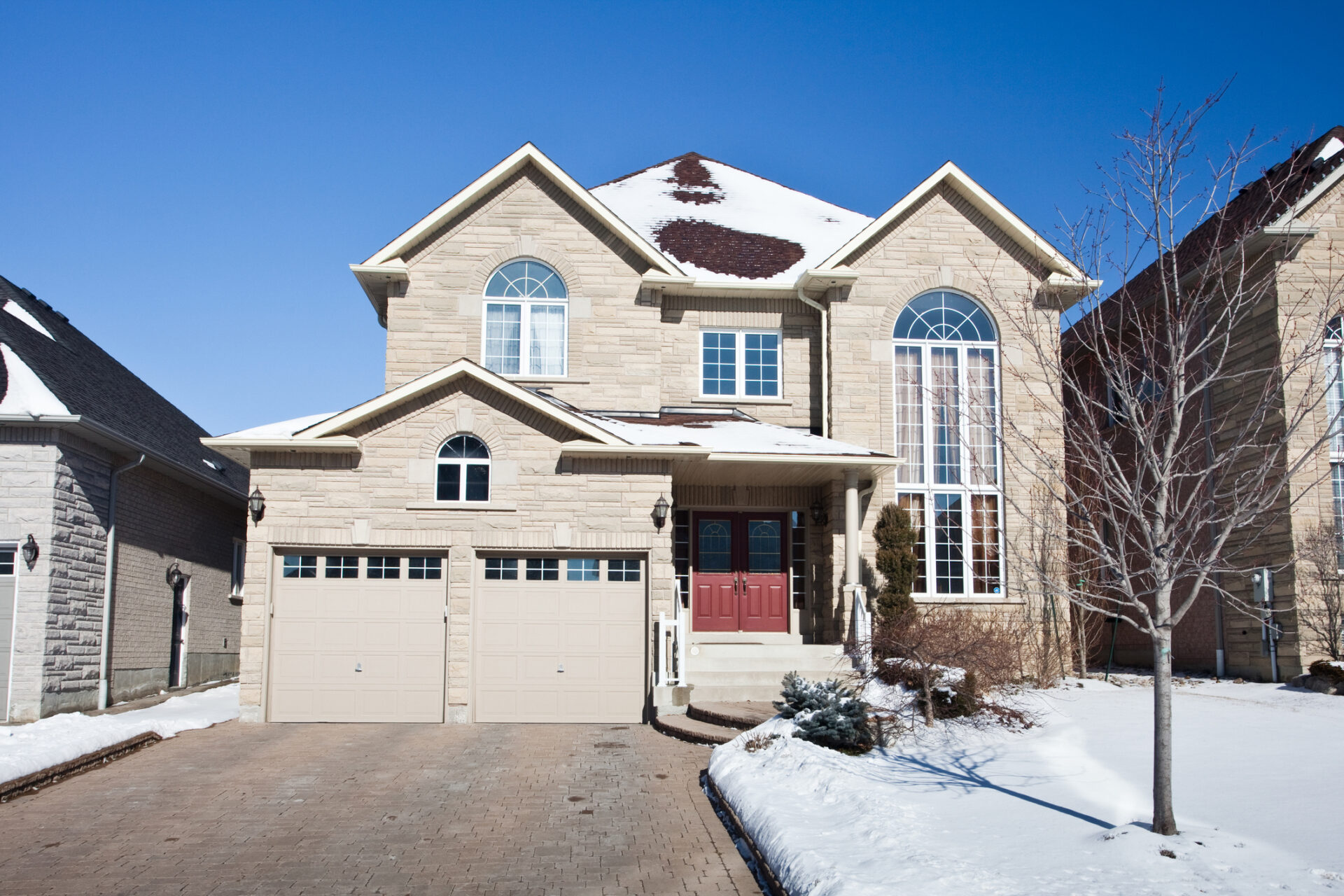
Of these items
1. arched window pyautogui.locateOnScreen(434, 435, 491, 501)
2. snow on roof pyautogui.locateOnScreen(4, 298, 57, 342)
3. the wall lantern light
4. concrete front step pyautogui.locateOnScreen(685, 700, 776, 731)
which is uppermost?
Result: snow on roof pyautogui.locateOnScreen(4, 298, 57, 342)

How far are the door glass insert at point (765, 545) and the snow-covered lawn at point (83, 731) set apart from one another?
8.34 metres

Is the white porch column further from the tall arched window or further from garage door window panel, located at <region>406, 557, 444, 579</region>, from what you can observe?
garage door window panel, located at <region>406, 557, 444, 579</region>

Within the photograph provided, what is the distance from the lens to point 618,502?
49.2 ft

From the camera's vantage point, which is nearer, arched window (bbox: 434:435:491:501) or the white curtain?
arched window (bbox: 434:435:491:501)

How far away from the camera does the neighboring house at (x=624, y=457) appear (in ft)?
48.1

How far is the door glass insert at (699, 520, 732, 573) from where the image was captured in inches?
700

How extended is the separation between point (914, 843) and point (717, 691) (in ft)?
24.5

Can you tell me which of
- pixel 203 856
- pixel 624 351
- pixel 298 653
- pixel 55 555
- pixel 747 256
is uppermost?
pixel 747 256

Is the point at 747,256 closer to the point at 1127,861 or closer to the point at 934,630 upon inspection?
the point at 934,630

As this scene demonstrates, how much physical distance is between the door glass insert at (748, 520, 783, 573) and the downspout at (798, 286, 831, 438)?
1824mm

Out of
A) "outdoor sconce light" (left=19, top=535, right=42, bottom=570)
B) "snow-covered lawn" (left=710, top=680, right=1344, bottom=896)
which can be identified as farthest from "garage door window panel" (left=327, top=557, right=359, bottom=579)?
"snow-covered lawn" (left=710, top=680, right=1344, bottom=896)

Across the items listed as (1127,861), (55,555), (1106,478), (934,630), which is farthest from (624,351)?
(1127,861)

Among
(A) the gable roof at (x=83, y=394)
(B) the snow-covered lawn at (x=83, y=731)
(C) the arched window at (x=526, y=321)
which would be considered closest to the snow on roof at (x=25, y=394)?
(A) the gable roof at (x=83, y=394)

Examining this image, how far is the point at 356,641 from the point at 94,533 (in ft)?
15.9
